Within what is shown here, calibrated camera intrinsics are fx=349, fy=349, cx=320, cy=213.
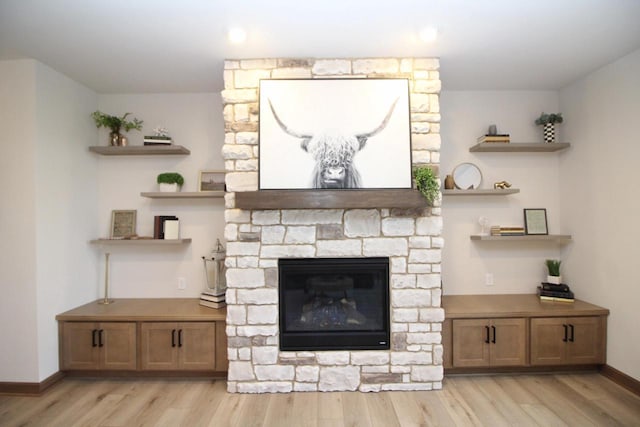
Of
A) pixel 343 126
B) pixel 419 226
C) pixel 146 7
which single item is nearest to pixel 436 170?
pixel 419 226

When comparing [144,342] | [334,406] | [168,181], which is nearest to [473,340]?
[334,406]

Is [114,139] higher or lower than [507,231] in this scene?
higher

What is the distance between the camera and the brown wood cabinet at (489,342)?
2.94 meters

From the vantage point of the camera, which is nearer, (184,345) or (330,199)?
(330,199)

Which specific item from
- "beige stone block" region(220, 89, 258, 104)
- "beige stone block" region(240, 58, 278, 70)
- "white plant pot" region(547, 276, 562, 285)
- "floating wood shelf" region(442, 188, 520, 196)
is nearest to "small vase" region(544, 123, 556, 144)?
"floating wood shelf" region(442, 188, 520, 196)

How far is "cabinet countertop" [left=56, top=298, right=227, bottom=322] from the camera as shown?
9.63 ft

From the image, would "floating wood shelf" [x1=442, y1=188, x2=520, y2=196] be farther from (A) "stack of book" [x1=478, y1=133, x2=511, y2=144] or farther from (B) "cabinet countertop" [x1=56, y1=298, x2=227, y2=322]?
(B) "cabinet countertop" [x1=56, y1=298, x2=227, y2=322]

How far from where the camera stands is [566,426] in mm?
2307

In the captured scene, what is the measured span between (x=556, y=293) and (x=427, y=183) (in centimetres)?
182

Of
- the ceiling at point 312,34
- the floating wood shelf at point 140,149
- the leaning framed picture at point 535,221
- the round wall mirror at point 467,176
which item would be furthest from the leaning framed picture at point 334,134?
the leaning framed picture at point 535,221

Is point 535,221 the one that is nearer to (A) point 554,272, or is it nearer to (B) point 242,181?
(A) point 554,272

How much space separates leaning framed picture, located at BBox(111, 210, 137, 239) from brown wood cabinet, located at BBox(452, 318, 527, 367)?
3.16 meters

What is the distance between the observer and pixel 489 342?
2941 millimetres

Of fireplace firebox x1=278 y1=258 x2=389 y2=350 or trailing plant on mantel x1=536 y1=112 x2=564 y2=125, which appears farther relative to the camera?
trailing plant on mantel x1=536 y1=112 x2=564 y2=125
